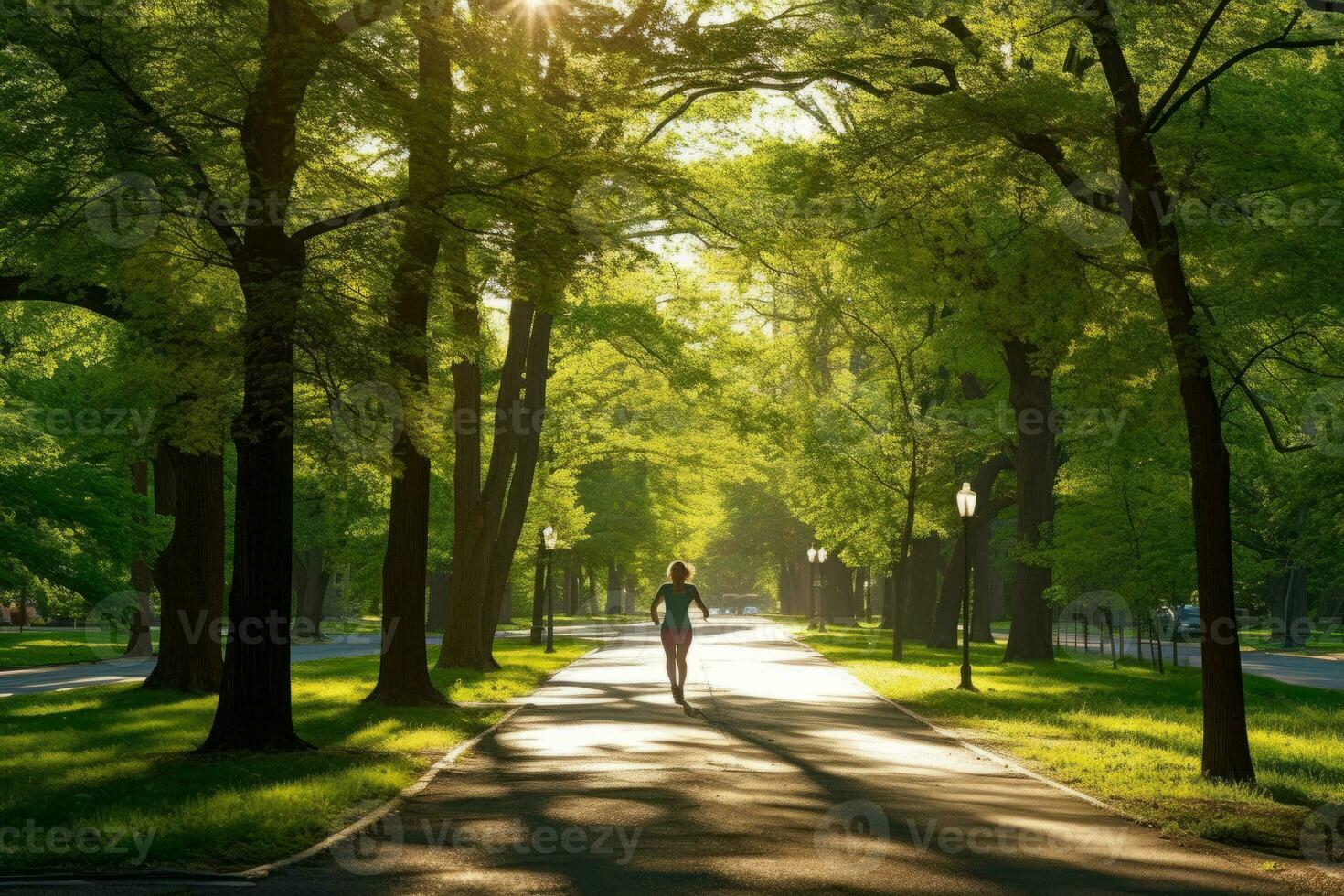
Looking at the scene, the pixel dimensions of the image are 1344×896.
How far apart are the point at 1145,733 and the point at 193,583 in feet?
45.9

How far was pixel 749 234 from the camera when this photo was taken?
23.7 meters

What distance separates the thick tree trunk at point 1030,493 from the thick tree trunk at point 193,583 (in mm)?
19206

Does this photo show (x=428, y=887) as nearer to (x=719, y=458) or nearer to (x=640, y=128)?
(x=640, y=128)

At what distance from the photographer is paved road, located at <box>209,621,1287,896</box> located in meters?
8.05

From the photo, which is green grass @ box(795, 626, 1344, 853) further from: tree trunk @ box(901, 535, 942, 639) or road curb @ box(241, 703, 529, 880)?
tree trunk @ box(901, 535, 942, 639)

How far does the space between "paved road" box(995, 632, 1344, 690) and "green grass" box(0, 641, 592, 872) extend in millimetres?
20469

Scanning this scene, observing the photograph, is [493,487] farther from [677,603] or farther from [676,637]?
[677,603]

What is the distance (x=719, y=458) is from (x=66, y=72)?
31100 mm

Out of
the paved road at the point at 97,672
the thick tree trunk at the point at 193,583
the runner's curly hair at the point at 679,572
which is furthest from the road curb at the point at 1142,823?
the paved road at the point at 97,672

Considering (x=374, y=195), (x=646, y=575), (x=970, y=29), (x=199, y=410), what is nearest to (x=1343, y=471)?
(x=970, y=29)

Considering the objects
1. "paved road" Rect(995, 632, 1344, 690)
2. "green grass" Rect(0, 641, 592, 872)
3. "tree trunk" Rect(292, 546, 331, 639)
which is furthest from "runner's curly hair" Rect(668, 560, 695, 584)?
"tree trunk" Rect(292, 546, 331, 639)

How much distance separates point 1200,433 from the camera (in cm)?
1369

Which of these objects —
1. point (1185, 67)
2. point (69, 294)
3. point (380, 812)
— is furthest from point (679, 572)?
point (1185, 67)

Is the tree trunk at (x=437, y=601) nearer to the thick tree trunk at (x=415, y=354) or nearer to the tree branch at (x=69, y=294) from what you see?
the thick tree trunk at (x=415, y=354)
